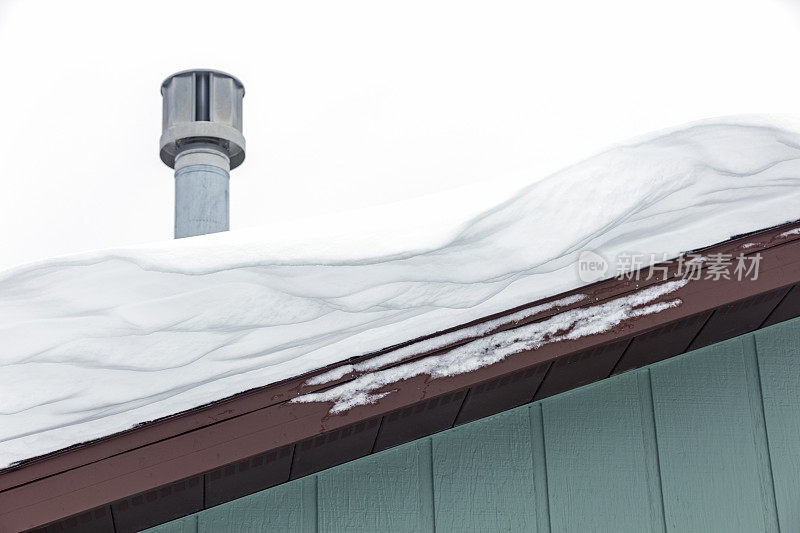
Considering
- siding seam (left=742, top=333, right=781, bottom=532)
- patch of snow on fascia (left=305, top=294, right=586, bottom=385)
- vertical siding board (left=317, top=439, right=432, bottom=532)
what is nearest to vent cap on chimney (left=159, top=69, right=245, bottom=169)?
vertical siding board (left=317, top=439, right=432, bottom=532)

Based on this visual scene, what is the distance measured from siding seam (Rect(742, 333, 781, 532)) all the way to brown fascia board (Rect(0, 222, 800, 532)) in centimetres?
9

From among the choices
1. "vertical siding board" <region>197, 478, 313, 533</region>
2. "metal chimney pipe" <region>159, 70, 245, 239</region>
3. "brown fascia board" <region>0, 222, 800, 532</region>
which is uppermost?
"metal chimney pipe" <region>159, 70, 245, 239</region>

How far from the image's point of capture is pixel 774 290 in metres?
1.78

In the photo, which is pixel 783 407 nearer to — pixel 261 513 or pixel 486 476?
pixel 486 476

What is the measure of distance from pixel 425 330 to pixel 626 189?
0.47 m

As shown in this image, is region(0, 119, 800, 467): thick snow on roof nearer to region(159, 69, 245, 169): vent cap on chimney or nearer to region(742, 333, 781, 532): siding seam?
region(742, 333, 781, 532): siding seam

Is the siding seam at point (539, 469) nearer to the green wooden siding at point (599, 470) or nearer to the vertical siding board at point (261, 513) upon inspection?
the green wooden siding at point (599, 470)

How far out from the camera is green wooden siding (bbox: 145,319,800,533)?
1835mm

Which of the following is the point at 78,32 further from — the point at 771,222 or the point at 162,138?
the point at 771,222

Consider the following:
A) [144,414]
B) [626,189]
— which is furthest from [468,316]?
[144,414]

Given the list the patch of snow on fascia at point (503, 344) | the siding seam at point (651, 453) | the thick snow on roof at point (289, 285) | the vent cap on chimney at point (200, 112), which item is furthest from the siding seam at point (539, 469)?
the vent cap on chimney at point (200, 112)

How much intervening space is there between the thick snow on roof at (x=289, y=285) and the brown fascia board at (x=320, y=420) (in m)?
0.04

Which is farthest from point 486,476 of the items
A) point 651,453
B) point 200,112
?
point 200,112

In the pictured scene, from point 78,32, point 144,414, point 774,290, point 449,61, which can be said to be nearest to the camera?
point 144,414
